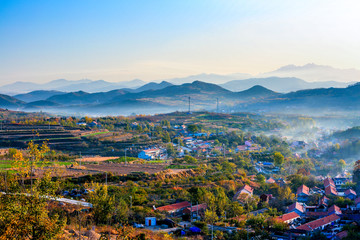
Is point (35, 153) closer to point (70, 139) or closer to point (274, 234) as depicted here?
point (274, 234)

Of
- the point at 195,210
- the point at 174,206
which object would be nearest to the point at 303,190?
the point at 195,210

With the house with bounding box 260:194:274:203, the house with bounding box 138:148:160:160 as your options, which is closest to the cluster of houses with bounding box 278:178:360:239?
the house with bounding box 260:194:274:203

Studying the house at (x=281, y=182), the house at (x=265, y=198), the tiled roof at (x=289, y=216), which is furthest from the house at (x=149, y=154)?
the tiled roof at (x=289, y=216)

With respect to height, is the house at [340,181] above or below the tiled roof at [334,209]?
below

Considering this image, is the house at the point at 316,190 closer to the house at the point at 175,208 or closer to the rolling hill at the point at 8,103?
the house at the point at 175,208

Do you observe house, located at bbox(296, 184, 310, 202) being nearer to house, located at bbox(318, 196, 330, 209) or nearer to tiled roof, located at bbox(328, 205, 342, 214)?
house, located at bbox(318, 196, 330, 209)

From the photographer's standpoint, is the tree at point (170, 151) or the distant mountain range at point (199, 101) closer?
the tree at point (170, 151)
